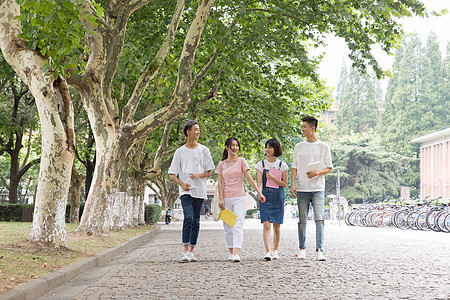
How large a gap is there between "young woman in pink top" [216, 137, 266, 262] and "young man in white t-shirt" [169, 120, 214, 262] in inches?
11.8

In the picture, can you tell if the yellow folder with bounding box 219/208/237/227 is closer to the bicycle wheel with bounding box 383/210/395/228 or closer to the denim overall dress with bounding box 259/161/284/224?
the denim overall dress with bounding box 259/161/284/224

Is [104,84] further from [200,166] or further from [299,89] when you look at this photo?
[299,89]

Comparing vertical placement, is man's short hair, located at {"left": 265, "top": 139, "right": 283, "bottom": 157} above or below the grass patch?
above

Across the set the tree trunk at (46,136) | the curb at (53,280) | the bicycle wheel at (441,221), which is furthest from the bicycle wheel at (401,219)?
the tree trunk at (46,136)

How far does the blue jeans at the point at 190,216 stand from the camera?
8.77 m

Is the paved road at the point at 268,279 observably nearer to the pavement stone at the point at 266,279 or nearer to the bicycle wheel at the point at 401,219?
the pavement stone at the point at 266,279

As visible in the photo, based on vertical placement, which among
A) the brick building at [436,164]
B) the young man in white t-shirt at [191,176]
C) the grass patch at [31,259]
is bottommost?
the grass patch at [31,259]

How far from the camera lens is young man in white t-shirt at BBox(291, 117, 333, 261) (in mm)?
8719

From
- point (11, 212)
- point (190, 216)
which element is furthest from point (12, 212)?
point (190, 216)

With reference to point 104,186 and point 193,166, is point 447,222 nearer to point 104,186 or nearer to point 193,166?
point 104,186

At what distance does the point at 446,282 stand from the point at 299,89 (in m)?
16.9

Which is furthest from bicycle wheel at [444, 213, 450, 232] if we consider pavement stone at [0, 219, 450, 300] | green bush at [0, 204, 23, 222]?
green bush at [0, 204, 23, 222]

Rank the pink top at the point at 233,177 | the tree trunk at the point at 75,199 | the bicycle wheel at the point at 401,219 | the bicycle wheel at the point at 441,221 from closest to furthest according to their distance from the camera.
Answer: the pink top at the point at 233,177 → the bicycle wheel at the point at 441,221 → the bicycle wheel at the point at 401,219 → the tree trunk at the point at 75,199

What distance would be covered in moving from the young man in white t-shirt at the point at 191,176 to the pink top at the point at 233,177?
263mm
